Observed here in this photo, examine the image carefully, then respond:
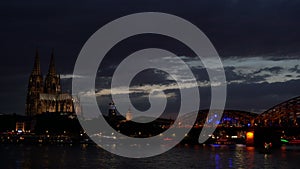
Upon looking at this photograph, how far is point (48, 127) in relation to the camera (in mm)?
189125

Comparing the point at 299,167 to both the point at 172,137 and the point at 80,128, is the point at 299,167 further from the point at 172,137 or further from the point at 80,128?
the point at 80,128

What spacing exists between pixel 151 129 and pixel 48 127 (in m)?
37.3

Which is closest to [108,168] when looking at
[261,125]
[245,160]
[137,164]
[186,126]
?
[137,164]

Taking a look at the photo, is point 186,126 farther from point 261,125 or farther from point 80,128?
point 80,128

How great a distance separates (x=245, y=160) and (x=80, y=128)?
389 ft

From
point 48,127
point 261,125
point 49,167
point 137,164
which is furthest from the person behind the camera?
point 48,127

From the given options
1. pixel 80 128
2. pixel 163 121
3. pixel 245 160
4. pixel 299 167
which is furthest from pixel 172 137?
pixel 299 167

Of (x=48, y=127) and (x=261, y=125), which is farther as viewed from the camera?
(x=48, y=127)

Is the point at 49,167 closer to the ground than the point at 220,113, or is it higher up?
closer to the ground

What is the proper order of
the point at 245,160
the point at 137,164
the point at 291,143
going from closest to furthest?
the point at 137,164, the point at 245,160, the point at 291,143

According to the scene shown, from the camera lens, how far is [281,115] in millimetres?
133625

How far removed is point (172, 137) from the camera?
174 meters

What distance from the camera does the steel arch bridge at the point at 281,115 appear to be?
132 meters

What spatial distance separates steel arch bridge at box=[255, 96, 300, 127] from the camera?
13188 centimetres
